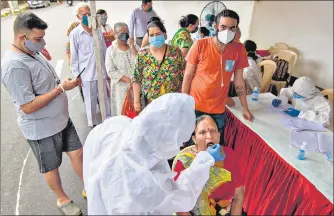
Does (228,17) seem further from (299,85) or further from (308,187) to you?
(308,187)

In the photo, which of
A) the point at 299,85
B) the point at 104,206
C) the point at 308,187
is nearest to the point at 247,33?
the point at 299,85

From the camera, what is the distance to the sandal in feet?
7.09

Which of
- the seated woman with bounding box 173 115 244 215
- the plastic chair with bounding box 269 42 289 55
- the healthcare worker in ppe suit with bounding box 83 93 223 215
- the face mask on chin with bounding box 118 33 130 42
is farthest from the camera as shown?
the plastic chair with bounding box 269 42 289 55

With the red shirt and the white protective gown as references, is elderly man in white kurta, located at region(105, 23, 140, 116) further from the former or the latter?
the white protective gown

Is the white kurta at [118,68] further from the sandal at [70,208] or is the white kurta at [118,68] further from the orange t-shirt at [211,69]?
the sandal at [70,208]

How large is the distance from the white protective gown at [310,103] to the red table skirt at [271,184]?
0.57 m

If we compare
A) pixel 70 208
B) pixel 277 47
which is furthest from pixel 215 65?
pixel 277 47

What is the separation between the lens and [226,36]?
184 cm

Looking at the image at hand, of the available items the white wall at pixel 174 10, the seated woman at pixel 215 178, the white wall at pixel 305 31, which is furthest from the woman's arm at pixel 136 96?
the white wall at pixel 174 10

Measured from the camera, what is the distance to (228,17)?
1.85 metres

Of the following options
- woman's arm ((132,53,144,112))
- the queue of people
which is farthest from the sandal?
woman's arm ((132,53,144,112))

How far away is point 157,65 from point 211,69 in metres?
0.45

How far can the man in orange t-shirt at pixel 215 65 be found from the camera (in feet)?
6.15

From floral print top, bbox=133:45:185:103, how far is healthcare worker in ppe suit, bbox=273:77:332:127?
3.84 ft
